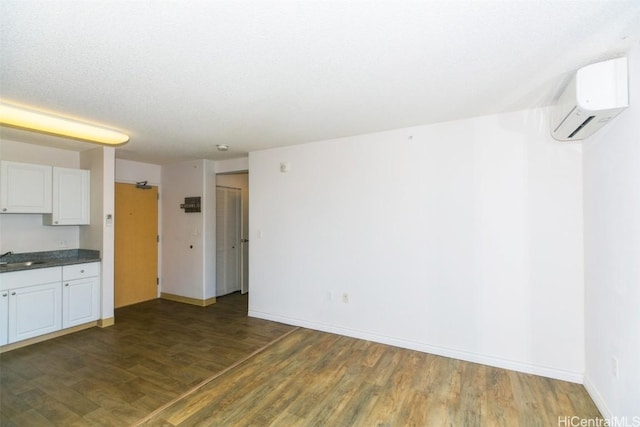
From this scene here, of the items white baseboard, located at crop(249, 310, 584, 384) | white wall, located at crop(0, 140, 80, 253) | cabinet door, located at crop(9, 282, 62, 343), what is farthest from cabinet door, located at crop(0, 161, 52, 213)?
white baseboard, located at crop(249, 310, 584, 384)

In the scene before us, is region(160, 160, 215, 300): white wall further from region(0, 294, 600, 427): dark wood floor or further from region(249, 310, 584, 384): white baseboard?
region(249, 310, 584, 384): white baseboard

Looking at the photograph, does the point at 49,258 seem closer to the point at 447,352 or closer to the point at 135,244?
the point at 135,244

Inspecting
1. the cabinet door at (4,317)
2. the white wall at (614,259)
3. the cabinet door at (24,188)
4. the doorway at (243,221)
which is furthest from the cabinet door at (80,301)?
the white wall at (614,259)

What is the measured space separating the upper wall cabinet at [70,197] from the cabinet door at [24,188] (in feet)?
0.25

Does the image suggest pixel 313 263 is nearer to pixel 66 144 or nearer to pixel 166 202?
pixel 166 202

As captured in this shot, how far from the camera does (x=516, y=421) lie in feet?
6.62

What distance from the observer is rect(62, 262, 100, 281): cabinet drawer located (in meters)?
3.52

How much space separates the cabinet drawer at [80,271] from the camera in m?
3.52

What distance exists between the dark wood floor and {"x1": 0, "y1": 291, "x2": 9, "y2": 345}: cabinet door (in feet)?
0.72

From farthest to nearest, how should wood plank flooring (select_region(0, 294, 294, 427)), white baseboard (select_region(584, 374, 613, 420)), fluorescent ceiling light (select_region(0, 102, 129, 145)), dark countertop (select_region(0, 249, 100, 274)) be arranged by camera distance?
dark countertop (select_region(0, 249, 100, 274)), fluorescent ceiling light (select_region(0, 102, 129, 145)), wood plank flooring (select_region(0, 294, 294, 427)), white baseboard (select_region(584, 374, 613, 420))

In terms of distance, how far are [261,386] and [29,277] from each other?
294 cm

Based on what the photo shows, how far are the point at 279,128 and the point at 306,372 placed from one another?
2.47 m

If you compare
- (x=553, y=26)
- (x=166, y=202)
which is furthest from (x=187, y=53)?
(x=166, y=202)

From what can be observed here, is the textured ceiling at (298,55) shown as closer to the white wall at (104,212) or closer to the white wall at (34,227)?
the white wall at (104,212)
